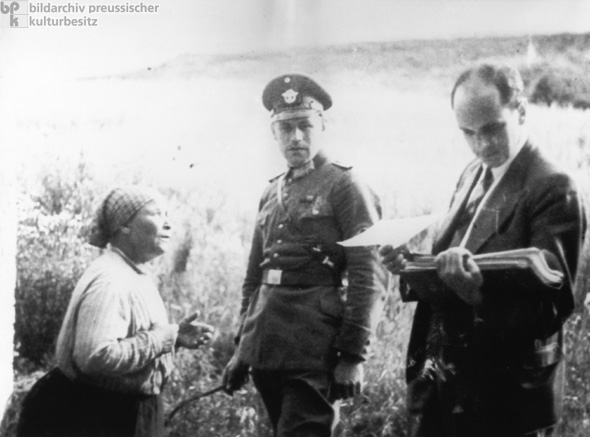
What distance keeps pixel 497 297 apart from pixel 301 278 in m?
0.85

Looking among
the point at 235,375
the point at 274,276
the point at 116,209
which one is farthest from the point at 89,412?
the point at 274,276

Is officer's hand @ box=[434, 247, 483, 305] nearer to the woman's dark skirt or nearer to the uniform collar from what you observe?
the uniform collar

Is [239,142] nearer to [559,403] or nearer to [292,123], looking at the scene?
[292,123]

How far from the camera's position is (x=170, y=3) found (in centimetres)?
476

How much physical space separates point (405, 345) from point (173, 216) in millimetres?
1216

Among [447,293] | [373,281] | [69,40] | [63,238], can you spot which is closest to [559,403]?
[447,293]

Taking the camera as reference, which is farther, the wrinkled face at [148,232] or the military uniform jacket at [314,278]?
the wrinkled face at [148,232]

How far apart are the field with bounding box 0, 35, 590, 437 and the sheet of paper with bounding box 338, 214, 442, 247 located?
6 centimetres

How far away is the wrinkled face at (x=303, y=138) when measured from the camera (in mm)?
4469

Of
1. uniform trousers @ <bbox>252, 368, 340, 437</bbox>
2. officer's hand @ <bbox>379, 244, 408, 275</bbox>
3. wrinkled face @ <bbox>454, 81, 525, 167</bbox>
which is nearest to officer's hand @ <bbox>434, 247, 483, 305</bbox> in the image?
officer's hand @ <bbox>379, 244, 408, 275</bbox>

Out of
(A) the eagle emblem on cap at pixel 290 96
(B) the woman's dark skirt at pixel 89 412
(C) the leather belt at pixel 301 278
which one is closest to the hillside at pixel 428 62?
(A) the eagle emblem on cap at pixel 290 96

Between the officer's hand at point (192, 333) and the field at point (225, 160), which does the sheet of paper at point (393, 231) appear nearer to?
the field at point (225, 160)

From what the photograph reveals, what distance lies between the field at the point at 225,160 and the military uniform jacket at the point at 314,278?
0.33 ft

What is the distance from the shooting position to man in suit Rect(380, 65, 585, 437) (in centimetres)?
407
